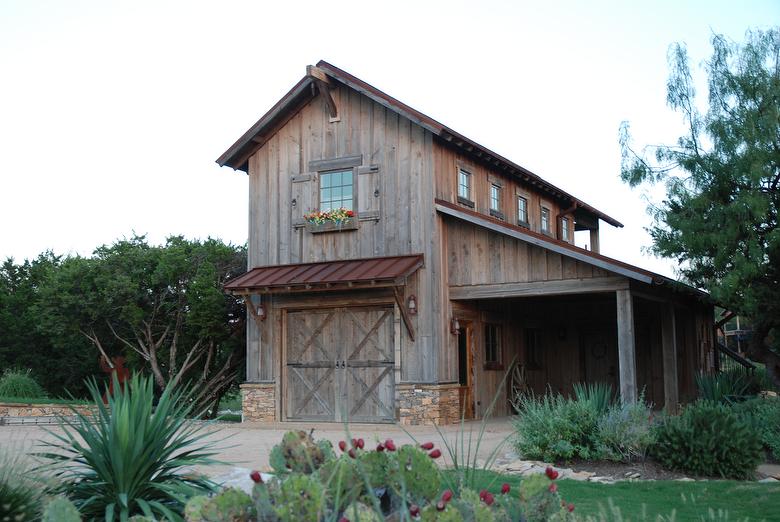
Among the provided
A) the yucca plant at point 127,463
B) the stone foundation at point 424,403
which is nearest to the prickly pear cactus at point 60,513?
the yucca plant at point 127,463

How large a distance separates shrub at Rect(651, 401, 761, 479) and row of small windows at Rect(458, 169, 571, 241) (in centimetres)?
857

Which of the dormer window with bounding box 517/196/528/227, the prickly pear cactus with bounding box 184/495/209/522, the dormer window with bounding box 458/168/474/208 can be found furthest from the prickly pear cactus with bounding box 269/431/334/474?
the dormer window with bounding box 517/196/528/227

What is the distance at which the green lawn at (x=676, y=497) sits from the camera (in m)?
7.50

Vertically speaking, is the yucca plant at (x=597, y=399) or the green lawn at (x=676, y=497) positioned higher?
the yucca plant at (x=597, y=399)

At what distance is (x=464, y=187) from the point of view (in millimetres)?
18156

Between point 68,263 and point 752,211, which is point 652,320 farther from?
point 68,263

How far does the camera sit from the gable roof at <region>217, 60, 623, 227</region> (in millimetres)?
16688

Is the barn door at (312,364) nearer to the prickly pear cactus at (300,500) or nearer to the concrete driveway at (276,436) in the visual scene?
the concrete driveway at (276,436)

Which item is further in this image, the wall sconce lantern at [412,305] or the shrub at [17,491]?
the wall sconce lantern at [412,305]

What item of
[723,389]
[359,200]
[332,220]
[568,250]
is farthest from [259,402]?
[723,389]

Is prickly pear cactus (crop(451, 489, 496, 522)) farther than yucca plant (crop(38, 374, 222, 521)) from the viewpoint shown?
No

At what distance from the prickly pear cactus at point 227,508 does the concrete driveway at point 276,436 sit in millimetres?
6082

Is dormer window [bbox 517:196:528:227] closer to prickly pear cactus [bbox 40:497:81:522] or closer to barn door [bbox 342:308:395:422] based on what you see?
barn door [bbox 342:308:395:422]

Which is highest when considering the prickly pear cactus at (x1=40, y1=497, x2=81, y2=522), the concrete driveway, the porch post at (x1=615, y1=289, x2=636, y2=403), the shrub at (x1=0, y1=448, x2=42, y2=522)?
the porch post at (x1=615, y1=289, x2=636, y2=403)
